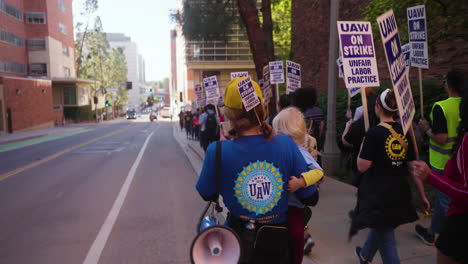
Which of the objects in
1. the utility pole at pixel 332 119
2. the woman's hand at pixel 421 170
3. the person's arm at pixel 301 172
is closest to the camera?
the woman's hand at pixel 421 170

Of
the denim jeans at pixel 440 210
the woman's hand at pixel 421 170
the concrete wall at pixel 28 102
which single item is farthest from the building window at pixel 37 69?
the woman's hand at pixel 421 170

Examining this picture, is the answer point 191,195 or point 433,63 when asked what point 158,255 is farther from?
point 433,63

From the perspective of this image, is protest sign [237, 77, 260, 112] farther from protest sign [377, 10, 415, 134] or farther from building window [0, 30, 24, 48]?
building window [0, 30, 24, 48]

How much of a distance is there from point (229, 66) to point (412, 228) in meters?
46.9

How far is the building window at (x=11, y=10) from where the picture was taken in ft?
140

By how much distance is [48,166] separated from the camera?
13.3 m

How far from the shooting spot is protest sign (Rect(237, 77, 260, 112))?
2.52 m

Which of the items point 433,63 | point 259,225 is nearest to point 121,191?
point 259,225

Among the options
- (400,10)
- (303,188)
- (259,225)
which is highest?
(400,10)

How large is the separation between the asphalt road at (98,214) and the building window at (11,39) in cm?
3697

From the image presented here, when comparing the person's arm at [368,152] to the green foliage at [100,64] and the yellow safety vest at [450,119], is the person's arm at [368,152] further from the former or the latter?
the green foliage at [100,64]

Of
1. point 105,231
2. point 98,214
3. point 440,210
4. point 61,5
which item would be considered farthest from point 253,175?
point 61,5

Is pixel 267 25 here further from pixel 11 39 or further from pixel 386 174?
pixel 11 39

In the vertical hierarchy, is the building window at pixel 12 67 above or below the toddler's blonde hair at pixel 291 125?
above
